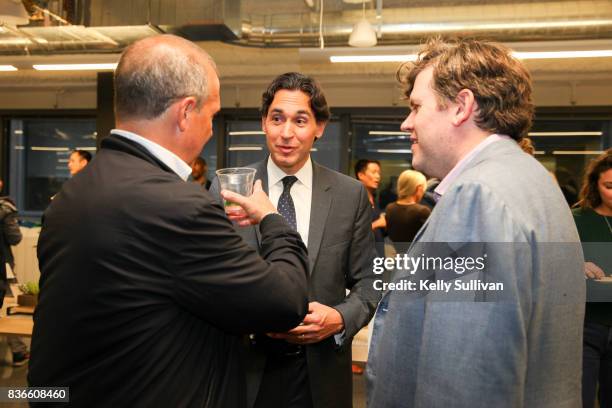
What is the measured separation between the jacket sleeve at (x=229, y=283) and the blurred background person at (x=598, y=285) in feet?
5.78

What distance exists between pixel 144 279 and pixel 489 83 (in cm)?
86

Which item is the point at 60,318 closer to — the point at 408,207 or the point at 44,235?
the point at 44,235

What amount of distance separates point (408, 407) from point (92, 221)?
749 millimetres

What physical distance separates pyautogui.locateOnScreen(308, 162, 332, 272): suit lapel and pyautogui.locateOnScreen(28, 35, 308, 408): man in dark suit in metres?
0.60

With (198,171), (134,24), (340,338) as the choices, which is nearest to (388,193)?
(198,171)

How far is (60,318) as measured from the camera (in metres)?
1.01

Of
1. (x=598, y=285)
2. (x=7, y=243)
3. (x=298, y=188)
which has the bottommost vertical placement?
(x=7, y=243)

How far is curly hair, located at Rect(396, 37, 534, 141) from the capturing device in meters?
1.12

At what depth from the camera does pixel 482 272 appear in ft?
3.08

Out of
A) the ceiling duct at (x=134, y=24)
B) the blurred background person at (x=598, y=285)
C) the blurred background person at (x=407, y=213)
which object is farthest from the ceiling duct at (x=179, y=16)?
the blurred background person at (x=598, y=285)

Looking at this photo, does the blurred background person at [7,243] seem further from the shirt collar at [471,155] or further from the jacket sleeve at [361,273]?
the shirt collar at [471,155]

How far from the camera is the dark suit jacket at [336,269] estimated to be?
1.64 meters

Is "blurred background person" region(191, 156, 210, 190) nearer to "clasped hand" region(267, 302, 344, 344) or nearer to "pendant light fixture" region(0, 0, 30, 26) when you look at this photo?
"pendant light fixture" region(0, 0, 30, 26)

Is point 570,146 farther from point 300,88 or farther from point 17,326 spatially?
point 17,326
